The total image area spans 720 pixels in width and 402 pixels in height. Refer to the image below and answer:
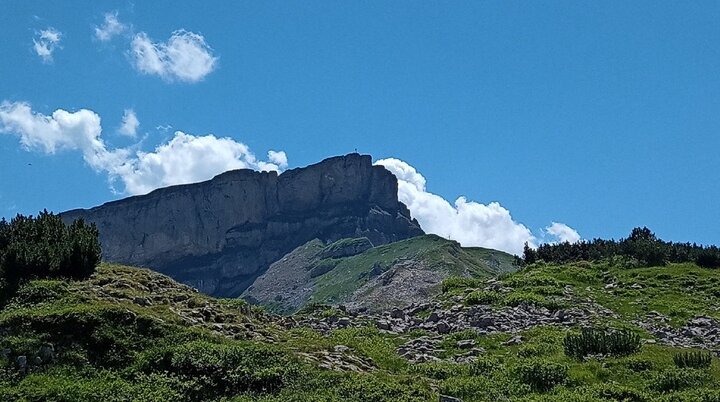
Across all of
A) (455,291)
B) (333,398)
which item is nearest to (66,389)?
(333,398)

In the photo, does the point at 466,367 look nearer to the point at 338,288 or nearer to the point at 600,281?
the point at 600,281

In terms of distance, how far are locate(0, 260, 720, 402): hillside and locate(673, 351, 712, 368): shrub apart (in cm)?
5

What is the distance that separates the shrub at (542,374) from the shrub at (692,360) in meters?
3.40

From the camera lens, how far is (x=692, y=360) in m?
19.0

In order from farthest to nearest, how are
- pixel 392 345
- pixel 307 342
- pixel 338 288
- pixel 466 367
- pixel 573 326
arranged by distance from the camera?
pixel 338 288
pixel 573 326
pixel 392 345
pixel 307 342
pixel 466 367

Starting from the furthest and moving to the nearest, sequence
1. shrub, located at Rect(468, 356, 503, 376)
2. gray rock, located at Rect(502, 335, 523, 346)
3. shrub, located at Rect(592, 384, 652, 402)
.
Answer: gray rock, located at Rect(502, 335, 523, 346)
shrub, located at Rect(468, 356, 503, 376)
shrub, located at Rect(592, 384, 652, 402)

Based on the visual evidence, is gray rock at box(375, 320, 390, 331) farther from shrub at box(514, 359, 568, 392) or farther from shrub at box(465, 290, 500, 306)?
shrub at box(514, 359, 568, 392)

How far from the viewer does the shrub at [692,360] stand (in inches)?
739

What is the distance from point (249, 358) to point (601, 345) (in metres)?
10.3

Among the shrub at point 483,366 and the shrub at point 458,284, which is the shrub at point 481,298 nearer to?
the shrub at point 458,284

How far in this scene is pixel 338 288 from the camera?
194375 millimetres

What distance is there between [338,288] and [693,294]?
165 m

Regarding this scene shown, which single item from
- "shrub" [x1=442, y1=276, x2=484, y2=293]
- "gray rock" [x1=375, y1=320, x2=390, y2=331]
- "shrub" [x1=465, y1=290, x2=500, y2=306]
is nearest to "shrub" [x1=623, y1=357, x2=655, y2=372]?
"gray rock" [x1=375, y1=320, x2=390, y2=331]

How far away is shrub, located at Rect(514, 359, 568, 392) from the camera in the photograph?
682 inches
